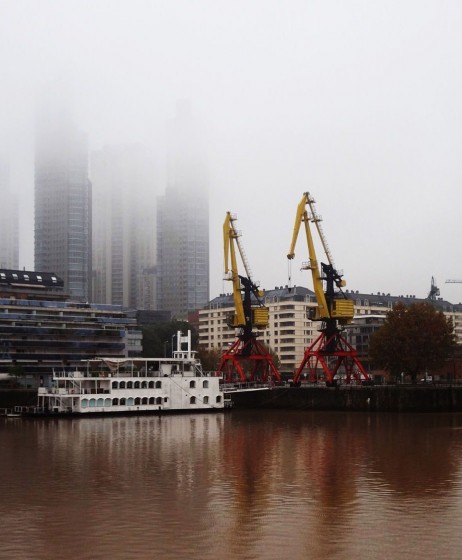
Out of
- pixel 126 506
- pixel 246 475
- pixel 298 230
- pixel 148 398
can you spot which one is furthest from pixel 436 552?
pixel 298 230

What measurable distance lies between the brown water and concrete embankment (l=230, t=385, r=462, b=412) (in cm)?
2289

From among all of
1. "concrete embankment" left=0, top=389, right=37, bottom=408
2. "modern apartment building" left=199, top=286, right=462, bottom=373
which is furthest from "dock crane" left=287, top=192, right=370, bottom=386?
"modern apartment building" left=199, top=286, right=462, bottom=373

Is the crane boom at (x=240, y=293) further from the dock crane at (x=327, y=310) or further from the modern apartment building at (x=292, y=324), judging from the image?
the modern apartment building at (x=292, y=324)

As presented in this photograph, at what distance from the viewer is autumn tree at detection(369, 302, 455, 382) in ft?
331

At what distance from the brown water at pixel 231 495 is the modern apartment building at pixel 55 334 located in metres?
58.1

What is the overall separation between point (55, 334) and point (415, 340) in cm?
4736

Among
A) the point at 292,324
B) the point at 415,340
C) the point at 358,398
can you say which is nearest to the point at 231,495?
the point at 358,398

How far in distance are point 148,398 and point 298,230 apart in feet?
93.3

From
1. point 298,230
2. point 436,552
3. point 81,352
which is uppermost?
point 298,230

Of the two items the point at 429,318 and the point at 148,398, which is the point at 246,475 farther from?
the point at 429,318

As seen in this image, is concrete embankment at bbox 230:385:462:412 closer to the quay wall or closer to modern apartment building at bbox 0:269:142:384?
the quay wall

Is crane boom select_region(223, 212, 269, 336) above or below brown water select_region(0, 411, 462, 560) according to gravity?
above

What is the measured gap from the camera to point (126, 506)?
30094mm

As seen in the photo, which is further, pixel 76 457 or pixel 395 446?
pixel 395 446
